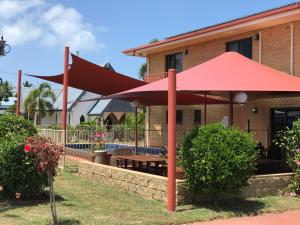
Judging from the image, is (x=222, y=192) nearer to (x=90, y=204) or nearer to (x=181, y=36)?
(x=90, y=204)

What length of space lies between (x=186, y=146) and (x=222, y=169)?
0.96 m

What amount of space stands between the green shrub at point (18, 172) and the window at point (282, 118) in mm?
9595

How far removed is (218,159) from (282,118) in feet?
27.6

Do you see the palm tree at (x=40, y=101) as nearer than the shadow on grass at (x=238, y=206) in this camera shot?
No

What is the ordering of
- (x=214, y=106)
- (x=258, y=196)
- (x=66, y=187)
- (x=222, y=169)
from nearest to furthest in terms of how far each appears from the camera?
(x=222, y=169)
(x=258, y=196)
(x=66, y=187)
(x=214, y=106)

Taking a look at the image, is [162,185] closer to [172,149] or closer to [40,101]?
[172,149]

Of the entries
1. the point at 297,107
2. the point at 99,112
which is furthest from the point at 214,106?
the point at 99,112

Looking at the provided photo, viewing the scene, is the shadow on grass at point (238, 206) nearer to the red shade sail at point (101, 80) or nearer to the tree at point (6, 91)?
the red shade sail at point (101, 80)

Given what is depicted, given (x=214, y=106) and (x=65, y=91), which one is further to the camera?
(x=214, y=106)

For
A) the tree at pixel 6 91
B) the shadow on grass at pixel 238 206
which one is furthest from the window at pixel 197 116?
the tree at pixel 6 91

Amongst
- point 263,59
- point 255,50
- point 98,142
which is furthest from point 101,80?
point 263,59

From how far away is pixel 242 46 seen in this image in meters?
18.7

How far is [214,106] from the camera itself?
67.5ft

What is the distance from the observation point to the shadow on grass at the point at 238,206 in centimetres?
947
